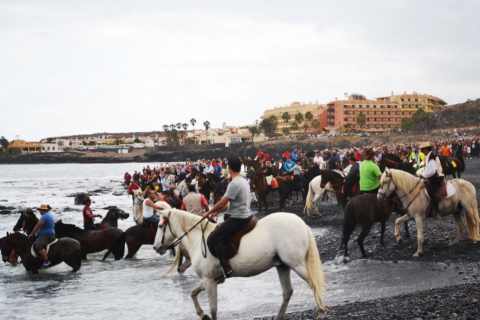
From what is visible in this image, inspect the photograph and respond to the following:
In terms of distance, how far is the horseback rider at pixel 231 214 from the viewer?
7.57m

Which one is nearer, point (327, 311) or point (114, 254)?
point (327, 311)

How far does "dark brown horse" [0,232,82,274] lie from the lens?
12898 millimetres

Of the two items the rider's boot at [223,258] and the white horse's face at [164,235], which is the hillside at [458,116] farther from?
the rider's boot at [223,258]

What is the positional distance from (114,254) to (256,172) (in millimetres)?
10663

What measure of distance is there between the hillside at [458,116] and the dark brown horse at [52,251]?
361 feet

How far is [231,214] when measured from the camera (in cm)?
766

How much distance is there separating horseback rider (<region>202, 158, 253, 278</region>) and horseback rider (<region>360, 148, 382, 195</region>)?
5.28m

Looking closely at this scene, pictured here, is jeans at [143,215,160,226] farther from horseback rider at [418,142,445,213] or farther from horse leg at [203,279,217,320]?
horseback rider at [418,142,445,213]

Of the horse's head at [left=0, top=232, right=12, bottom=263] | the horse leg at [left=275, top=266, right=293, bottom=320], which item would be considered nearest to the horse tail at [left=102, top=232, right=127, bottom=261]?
the horse's head at [left=0, top=232, right=12, bottom=263]

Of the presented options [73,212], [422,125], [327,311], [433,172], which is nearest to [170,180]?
[73,212]

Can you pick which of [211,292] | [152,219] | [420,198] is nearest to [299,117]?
[152,219]

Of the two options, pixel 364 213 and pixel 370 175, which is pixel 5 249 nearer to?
pixel 364 213

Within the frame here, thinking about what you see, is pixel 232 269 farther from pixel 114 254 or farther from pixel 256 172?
pixel 256 172

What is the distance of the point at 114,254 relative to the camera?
14.7 m
